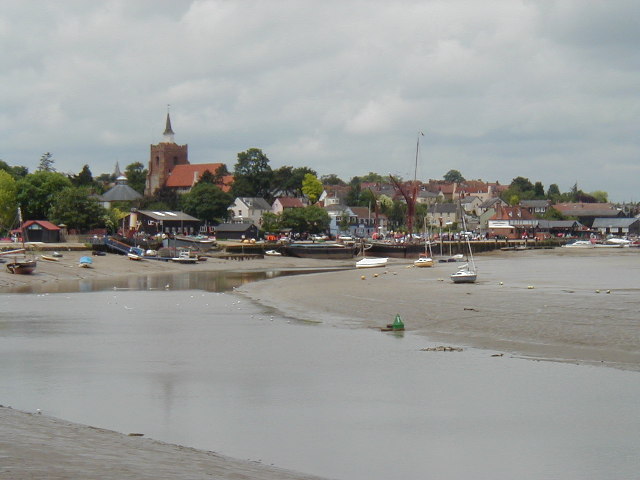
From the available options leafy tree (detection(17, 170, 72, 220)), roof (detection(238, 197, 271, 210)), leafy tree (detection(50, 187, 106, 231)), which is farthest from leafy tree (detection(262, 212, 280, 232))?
leafy tree (detection(50, 187, 106, 231))

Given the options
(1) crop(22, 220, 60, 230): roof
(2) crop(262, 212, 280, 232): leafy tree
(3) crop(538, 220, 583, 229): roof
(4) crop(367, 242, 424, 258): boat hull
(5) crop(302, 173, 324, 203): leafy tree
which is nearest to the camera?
(1) crop(22, 220, 60, 230): roof

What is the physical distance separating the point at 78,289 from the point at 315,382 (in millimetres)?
39064

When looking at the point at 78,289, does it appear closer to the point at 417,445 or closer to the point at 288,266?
the point at 288,266

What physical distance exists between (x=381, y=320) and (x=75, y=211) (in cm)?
7843

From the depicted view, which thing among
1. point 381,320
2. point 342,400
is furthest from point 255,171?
point 342,400

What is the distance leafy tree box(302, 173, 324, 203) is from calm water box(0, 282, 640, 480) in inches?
Result: 6107

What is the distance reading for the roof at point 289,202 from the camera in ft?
579

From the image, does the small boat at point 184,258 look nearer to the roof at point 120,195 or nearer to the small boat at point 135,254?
the small boat at point 135,254

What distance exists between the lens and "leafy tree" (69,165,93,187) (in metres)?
187

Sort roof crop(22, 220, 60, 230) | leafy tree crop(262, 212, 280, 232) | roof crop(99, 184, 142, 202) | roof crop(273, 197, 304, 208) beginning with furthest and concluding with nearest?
1. roof crop(273, 197, 304, 208)
2. roof crop(99, 184, 142, 202)
3. leafy tree crop(262, 212, 280, 232)
4. roof crop(22, 220, 60, 230)

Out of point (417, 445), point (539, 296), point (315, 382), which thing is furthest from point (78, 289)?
point (417, 445)

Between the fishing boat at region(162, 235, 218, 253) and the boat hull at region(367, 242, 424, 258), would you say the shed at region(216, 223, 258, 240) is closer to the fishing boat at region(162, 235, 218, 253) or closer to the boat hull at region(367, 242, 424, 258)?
the fishing boat at region(162, 235, 218, 253)

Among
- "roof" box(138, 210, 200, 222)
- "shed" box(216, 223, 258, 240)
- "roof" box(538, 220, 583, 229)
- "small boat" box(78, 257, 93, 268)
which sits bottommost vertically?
"small boat" box(78, 257, 93, 268)

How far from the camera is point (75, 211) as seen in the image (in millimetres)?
107250
